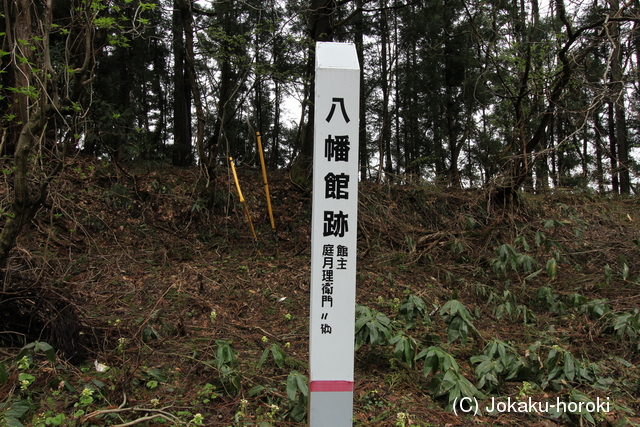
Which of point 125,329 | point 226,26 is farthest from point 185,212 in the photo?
point 226,26

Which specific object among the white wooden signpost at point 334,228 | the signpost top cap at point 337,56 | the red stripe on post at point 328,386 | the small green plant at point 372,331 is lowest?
the red stripe on post at point 328,386

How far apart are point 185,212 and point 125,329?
4.15 metres

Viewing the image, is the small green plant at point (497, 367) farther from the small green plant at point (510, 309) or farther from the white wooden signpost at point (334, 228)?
the white wooden signpost at point (334, 228)

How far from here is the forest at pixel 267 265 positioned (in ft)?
11.3

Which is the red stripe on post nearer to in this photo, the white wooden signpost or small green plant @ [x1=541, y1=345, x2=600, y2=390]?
the white wooden signpost

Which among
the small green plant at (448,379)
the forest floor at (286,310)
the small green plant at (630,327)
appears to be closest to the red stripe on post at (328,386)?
the forest floor at (286,310)

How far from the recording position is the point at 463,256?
757cm

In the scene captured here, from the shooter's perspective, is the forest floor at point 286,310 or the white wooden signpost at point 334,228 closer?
the white wooden signpost at point 334,228

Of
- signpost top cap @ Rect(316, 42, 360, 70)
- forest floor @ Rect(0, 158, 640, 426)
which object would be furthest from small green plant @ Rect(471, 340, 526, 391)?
signpost top cap @ Rect(316, 42, 360, 70)

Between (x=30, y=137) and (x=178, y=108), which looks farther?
(x=178, y=108)

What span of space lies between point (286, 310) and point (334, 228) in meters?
3.23

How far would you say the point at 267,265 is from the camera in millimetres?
7047

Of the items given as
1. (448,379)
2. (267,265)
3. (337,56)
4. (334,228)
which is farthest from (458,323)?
(267,265)

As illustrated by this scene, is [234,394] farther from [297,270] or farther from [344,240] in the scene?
[297,270]
